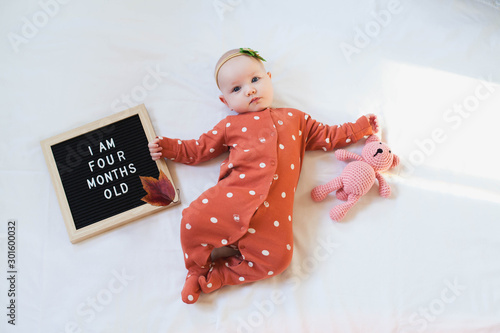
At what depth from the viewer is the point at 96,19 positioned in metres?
1.43

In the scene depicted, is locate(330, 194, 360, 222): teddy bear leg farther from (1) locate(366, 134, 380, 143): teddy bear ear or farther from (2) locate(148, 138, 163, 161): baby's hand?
(2) locate(148, 138, 163, 161): baby's hand

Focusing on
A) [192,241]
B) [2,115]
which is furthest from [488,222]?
[2,115]

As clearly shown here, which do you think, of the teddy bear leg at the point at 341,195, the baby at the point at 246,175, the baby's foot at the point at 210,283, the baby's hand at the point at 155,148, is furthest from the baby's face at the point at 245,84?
the baby's foot at the point at 210,283

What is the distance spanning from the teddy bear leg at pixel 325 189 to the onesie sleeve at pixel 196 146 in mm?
351

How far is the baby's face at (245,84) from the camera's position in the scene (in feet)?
3.91

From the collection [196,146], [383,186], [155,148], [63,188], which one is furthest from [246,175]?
[63,188]

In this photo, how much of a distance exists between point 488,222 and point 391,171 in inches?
13.3

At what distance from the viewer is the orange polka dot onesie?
109 centimetres

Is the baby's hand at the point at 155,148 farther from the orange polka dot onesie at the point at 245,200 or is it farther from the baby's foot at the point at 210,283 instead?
the baby's foot at the point at 210,283

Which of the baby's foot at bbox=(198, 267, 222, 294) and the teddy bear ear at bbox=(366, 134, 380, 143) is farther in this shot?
the teddy bear ear at bbox=(366, 134, 380, 143)

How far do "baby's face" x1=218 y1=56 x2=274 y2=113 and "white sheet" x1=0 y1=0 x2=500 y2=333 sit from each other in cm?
15

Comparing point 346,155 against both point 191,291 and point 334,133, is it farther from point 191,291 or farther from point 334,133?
point 191,291

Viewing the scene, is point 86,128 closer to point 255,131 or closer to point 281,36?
point 255,131

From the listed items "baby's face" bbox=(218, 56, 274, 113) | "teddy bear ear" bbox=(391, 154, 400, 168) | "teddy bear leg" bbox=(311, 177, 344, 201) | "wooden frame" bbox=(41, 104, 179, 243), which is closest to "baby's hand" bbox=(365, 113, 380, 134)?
"teddy bear ear" bbox=(391, 154, 400, 168)
